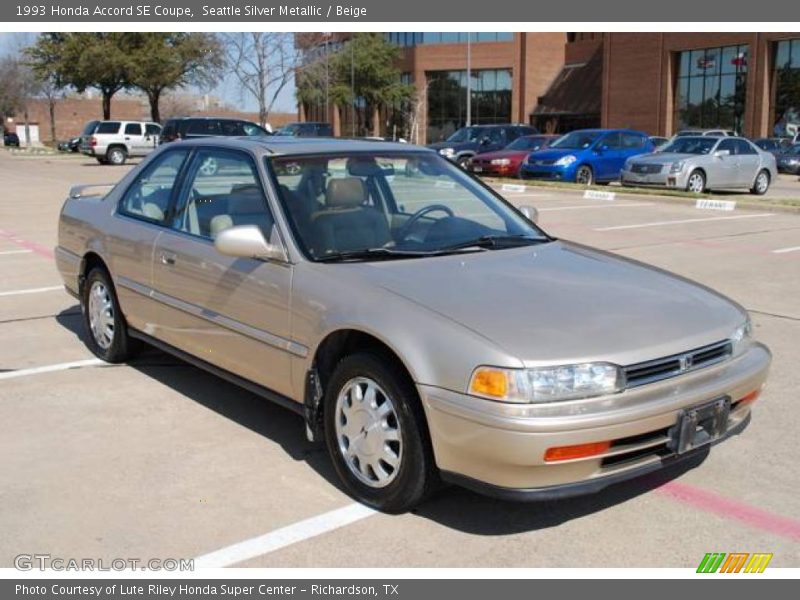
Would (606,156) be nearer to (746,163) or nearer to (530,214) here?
(746,163)

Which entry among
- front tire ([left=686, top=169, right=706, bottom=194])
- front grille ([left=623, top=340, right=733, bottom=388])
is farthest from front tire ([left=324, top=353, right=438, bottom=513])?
front tire ([left=686, top=169, right=706, bottom=194])

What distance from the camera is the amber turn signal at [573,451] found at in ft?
10.6

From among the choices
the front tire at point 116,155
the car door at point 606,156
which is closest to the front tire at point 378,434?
the car door at point 606,156

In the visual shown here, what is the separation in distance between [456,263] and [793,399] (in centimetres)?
254

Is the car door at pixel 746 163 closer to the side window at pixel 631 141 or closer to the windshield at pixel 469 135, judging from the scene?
the side window at pixel 631 141

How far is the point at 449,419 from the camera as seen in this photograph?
11.0 feet

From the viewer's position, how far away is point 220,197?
16.5 ft

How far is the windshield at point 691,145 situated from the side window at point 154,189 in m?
17.6

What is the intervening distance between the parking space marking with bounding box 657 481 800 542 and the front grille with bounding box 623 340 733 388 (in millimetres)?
675

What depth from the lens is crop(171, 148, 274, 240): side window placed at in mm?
4633

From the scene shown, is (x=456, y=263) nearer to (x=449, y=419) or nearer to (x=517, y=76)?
(x=449, y=419)

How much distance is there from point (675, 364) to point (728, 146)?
19.0 m

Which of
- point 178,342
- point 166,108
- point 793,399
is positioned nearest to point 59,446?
point 178,342
